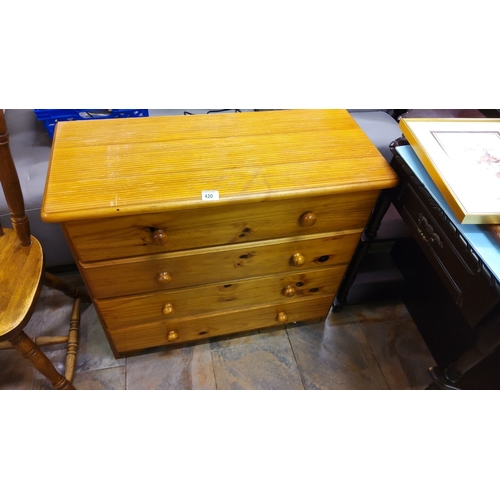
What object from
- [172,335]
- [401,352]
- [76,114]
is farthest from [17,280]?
[401,352]

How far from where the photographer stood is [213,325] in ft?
3.99

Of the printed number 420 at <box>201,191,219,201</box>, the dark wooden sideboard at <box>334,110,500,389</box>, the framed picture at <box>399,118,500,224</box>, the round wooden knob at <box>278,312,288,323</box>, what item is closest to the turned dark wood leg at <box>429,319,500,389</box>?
the dark wooden sideboard at <box>334,110,500,389</box>

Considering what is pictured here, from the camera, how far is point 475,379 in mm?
1066

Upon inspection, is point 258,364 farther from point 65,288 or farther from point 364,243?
point 65,288

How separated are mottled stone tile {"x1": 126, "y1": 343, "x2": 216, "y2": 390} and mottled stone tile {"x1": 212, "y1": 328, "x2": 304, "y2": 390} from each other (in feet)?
0.13

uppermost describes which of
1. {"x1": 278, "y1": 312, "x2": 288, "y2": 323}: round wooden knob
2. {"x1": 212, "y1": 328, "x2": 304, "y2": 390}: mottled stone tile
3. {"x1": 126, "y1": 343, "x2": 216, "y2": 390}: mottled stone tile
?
{"x1": 278, "y1": 312, "x2": 288, "y2": 323}: round wooden knob

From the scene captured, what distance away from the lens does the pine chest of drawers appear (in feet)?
2.53

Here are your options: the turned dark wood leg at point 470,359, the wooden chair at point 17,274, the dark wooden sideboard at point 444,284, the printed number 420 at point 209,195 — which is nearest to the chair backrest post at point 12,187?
the wooden chair at point 17,274

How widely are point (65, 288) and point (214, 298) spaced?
58 cm

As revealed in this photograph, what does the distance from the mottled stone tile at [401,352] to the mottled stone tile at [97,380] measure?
907 mm

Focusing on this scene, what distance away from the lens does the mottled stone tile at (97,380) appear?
3.99 ft

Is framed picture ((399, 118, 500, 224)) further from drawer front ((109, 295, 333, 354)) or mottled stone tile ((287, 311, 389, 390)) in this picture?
mottled stone tile ((287, 311, 389, 390))

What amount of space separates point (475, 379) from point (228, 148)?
0.95 metres

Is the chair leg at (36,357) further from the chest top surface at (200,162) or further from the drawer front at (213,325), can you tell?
the chest top surface at (200,162)
